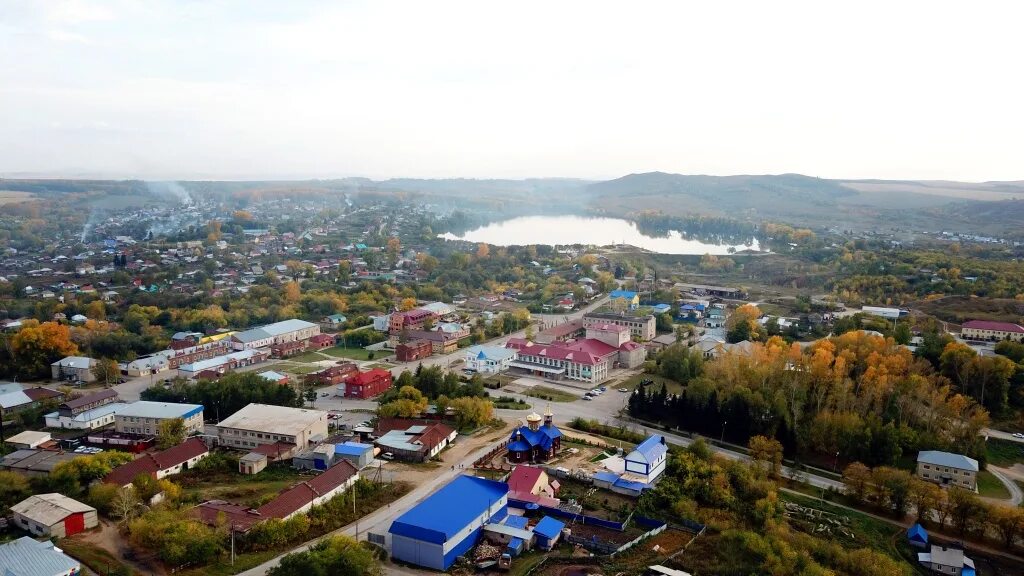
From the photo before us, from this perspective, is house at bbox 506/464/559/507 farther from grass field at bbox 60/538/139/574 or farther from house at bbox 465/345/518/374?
house at bbox 465/345/518/374

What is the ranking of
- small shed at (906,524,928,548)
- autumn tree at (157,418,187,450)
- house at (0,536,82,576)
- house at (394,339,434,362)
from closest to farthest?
1. house at (0,536,82,576)
2. small shed at (906,524,928,548)
3. autumn tree at (157,418,187,450)
4. house at (394,339,434,362)

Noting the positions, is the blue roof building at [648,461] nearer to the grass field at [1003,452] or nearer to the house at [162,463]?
the grass field at [1003,452]

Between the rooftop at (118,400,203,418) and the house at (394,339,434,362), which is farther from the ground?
the rooftop at (118,400,203,418)

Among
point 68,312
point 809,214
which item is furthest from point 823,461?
point 809,214

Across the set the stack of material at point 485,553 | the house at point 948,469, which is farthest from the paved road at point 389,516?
the house at point 948,469

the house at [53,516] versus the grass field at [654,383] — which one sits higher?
the house at [53,516]

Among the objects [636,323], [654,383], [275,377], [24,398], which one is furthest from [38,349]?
[636,323]

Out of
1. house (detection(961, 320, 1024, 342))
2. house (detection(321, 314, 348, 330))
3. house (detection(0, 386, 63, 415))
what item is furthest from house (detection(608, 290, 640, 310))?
house (detection(0, 386, 63, 415))
